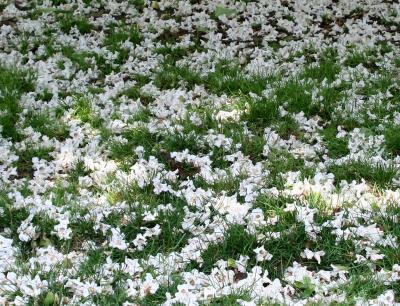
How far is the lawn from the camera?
15.0 ft

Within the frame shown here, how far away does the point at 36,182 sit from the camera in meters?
5.88

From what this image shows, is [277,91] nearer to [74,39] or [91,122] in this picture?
[91,122]

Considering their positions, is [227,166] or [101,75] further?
[101,75]

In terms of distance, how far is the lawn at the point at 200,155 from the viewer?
15.0ft

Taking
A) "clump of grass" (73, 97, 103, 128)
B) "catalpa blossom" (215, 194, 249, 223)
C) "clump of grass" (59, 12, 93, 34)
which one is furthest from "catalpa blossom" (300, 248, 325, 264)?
"clump of grass" (59, 12, 93, 34)

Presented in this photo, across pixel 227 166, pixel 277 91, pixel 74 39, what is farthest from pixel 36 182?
pixel 74 39

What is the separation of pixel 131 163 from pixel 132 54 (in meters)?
3.04

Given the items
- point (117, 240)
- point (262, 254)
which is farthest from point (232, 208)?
point (117, 240)

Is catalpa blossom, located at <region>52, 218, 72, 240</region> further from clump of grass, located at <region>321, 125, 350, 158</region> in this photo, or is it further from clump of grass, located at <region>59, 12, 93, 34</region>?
clump of grass, located at <region>59, 12, 93, 34</region>

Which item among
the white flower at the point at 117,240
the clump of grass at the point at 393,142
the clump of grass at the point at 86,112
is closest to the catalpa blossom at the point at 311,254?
the white flower at the point at 117,240

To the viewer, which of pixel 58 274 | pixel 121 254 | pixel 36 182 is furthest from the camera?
pixel 36 182

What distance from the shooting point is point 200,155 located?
631 cm

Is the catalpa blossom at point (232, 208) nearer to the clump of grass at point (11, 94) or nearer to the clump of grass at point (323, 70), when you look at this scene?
the clump of grass at point (11, 94)

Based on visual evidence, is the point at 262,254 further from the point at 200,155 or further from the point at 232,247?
the point at 200,155
